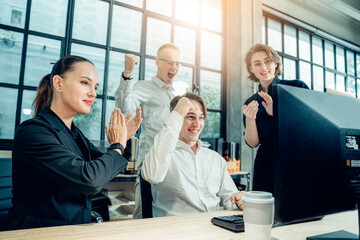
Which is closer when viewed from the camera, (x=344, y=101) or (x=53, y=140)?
(x=344, y=101)

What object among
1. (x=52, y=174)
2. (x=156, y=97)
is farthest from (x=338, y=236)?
(x=156, y=97)

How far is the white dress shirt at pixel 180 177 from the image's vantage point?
121 centimetres

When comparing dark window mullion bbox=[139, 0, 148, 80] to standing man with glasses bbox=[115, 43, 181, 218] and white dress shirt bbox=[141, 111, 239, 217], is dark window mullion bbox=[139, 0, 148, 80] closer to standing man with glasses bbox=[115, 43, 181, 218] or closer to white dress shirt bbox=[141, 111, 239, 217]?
standing man with glasses bbox=[115, 43, 181, 218]

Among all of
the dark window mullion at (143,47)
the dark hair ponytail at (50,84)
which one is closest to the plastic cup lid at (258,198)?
the dark hair ponytail at (50,84)

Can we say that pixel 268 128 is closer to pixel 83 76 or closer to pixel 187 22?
pixel 83 76

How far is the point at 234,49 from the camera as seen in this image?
3.73 m

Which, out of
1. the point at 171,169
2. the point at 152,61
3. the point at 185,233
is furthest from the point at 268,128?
the point at 152,61

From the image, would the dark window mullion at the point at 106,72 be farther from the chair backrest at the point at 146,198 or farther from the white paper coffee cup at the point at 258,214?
the white paper coffee cup at the point at 258,214

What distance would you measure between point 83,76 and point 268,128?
1035 millimetres

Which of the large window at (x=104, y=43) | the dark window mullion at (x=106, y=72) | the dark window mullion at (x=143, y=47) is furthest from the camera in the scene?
the dark window mullion at (x=143, y=47)

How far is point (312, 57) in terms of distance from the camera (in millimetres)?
4934

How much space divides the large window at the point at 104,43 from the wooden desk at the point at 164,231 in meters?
2.10

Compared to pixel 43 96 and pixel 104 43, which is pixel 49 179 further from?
pixel 104 43

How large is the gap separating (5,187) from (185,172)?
1.11 metres
